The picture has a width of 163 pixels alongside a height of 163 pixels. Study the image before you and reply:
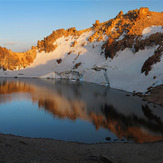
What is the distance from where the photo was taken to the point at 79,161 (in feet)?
34.9

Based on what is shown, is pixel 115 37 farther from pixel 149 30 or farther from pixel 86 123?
pixel 86 123

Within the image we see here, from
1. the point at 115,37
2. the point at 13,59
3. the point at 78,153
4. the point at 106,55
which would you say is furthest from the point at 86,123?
the point at 13,59

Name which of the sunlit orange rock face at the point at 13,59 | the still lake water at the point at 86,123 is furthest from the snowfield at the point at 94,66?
the still lake water at the point at 86,123

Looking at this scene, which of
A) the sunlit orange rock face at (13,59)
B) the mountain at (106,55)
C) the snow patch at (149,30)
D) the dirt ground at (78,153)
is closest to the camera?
the dirt ground at (78,153)

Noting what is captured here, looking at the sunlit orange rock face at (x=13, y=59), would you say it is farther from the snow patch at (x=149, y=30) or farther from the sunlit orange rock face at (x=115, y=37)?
the snow patch at (x=149, y=30)

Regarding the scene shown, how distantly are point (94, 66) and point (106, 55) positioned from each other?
28.0ft

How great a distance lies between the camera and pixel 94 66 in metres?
84.3

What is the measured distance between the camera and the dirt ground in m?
10.3

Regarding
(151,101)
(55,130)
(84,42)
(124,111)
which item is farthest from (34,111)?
(84,42)

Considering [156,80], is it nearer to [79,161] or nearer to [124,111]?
[124,111]

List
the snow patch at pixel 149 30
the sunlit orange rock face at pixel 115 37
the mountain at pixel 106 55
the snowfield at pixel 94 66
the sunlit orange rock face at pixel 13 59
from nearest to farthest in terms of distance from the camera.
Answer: the snowfield at pixel 94 66, the mountain at pixel 106 55, the sunlit orange rock face at pixel 115 37, the snow patch at pixel 149 30, the sunlit orange rock face at pixel 13 59

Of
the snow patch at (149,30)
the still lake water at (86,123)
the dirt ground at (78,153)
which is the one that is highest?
the snow patch at (149,30)

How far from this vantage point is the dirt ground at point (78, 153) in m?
10.3

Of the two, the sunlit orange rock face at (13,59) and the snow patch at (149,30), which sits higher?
the snow patch at (149,30)
